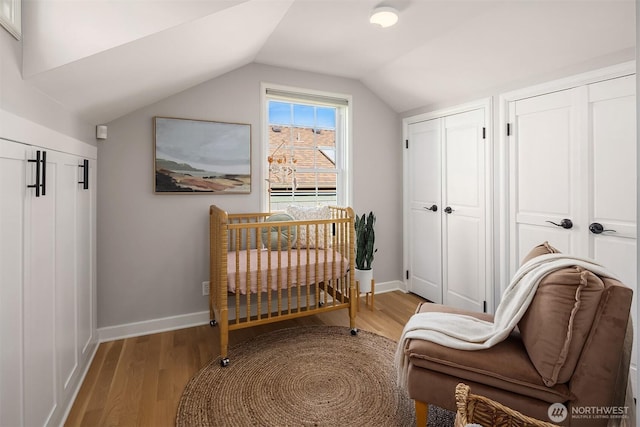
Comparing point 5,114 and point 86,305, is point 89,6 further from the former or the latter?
point 86,305

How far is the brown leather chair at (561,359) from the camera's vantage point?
121 centimetres

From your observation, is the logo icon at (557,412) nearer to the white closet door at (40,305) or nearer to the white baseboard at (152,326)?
the white closet door at (40,305)

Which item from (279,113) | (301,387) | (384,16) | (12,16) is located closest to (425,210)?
(279,113)

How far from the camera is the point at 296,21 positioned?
2.36m

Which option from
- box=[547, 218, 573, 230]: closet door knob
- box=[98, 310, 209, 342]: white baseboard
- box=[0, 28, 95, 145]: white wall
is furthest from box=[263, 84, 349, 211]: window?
box=[547, 218, 573, 230]: closet door knob

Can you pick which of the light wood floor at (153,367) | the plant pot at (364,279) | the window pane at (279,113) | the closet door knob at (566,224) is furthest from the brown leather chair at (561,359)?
the window pane at (279,113)

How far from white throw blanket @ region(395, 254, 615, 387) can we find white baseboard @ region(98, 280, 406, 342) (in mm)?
1940

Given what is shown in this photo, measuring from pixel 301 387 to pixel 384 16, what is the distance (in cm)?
244

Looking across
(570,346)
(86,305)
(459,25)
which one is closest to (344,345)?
(570,346)

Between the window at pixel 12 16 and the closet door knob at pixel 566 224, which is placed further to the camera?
the closet door knob at pixel 566 224

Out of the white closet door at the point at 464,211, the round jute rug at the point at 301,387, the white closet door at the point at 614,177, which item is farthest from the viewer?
the white closet door at the point at 464,211

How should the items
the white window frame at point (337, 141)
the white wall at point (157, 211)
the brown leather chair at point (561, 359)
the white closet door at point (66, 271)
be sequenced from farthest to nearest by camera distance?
the white window frame at point (337, 141)
the white wall at point (157, 211)
the white closet door at point (66, 271)
the brown leather chair at point (561, 359)
